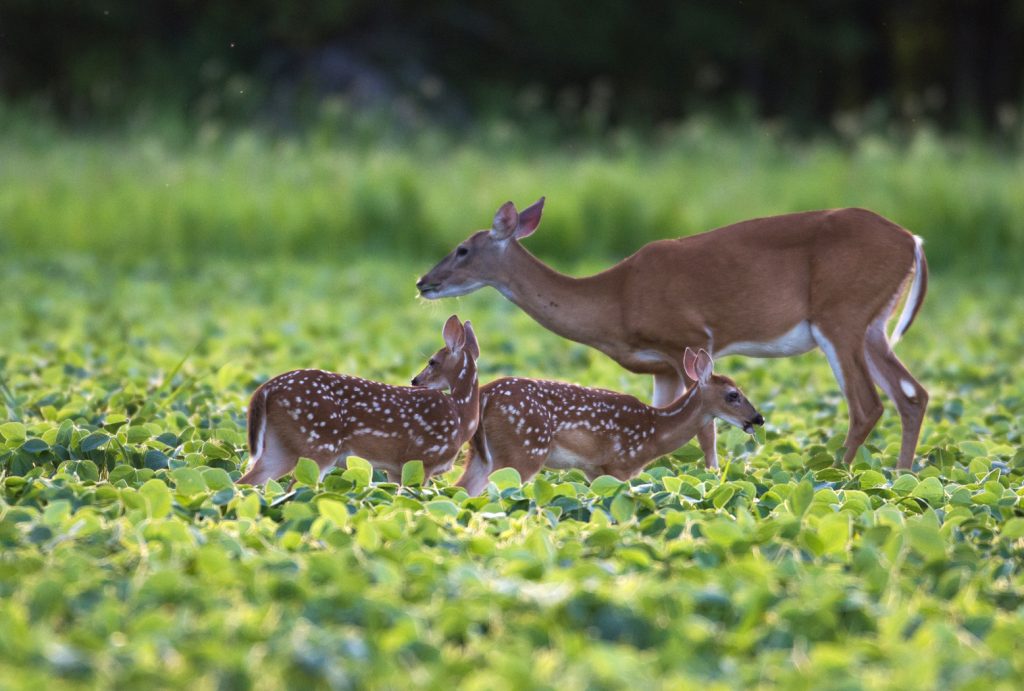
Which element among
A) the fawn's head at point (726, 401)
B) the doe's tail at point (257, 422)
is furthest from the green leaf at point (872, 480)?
the doe's tail at point (257, 422)

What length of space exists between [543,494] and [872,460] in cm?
163

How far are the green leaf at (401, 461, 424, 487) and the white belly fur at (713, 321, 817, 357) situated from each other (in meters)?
1.77

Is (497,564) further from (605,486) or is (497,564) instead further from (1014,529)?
(1014,529)

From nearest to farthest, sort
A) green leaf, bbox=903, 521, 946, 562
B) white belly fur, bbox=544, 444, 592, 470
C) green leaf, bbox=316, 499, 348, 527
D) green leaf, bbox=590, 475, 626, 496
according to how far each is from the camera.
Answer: green leaf, bbox=903, 521, 946, 562 → green leaf, bbox=316, 499, 348, 527 → green leaf, bbox=590, 475, 626, 496 → white belly fur, bbox=544, 444, 592, 470

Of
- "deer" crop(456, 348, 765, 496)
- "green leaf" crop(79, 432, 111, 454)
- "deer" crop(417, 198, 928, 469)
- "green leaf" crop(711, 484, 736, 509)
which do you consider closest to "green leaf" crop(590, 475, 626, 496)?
"green leaf" crop(711, 484, 736, 509)

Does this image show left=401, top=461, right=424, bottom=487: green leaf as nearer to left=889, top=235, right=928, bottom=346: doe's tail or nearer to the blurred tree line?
left=889, top=235, right=928, bottom=346: doe's tail

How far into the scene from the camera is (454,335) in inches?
231

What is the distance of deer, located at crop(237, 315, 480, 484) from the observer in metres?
5.16

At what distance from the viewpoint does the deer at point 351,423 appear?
5.16 meters

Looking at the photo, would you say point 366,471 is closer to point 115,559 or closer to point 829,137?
point 115,559

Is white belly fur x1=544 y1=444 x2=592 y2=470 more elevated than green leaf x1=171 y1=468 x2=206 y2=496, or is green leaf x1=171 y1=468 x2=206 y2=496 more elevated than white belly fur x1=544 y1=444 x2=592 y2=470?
green leaf x1=171 y1=468 x2=206 y2=496

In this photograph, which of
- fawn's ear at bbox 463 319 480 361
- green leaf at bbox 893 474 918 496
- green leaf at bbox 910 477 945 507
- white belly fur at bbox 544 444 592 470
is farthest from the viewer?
fawn's ear at bbox 463 319 480 361

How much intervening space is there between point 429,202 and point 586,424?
8.45 meters

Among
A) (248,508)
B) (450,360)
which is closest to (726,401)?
(450,360)
